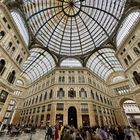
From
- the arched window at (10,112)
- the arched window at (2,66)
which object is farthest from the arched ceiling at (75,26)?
the arched window at (10,112)

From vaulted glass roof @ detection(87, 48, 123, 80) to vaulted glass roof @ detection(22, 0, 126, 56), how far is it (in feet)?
12.2

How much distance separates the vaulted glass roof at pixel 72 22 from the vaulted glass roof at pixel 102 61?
3.73 meters

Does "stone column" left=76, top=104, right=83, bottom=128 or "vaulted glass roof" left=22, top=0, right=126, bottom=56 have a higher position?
"vaulted glass roof" left=22, top=0, right=126, bottom=56

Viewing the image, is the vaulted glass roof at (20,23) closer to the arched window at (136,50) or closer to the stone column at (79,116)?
the stone column at (79,116)

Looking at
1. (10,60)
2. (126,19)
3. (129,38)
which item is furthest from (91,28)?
(10,60)

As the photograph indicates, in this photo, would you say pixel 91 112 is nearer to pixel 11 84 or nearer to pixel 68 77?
pixel 68 77

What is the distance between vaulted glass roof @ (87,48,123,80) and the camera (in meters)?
41.7

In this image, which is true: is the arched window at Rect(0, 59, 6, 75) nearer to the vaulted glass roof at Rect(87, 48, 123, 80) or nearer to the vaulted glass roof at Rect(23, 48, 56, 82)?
the vaulted glass roof at Rect(23, 48, 56, 82)

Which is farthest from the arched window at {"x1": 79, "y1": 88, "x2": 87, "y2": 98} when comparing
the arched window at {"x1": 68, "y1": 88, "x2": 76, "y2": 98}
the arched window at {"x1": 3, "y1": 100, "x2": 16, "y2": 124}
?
the arched window at {"x1": 3, "y1": 100, "x2": 16, "y2": 124}

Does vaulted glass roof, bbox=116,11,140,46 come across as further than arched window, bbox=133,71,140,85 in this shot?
Yes

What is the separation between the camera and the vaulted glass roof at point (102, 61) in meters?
41.7

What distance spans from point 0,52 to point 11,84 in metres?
7.65

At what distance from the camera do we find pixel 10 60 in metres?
24.3

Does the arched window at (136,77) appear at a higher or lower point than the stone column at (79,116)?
higher
